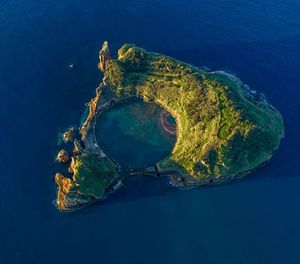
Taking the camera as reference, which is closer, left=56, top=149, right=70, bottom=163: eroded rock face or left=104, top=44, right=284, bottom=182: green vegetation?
left=104, top=44, right=284, bottom=182: green vegetation

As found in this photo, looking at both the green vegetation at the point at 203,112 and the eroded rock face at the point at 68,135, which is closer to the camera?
the green vegetation at the point at 203,112

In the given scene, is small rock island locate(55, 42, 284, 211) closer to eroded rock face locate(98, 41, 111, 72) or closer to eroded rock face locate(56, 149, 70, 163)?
eroded rock face locate(56, 149, 70, 163)

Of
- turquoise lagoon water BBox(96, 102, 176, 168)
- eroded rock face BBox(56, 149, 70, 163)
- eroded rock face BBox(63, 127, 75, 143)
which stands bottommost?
eroded rock face BBox(56, 149, 70, 163)

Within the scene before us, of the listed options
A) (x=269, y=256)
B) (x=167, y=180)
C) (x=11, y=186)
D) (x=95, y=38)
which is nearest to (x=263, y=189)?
(x=269, y=256)

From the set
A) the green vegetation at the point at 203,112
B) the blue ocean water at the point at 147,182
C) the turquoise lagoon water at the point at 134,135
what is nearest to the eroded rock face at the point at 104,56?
the green vegetation at the point at 203,112

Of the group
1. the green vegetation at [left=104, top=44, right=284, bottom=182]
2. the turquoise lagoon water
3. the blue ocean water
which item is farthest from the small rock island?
the blue ocean water

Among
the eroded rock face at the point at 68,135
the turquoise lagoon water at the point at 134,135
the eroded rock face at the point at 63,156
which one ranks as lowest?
the eroded rock face at the point at 63,156

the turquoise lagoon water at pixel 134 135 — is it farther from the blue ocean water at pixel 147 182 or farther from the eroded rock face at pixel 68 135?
the blue ocean water at pixel 147 182

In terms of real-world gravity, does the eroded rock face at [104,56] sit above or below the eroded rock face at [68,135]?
above
